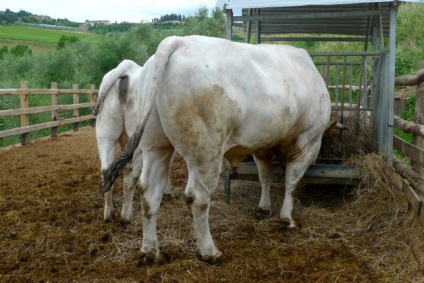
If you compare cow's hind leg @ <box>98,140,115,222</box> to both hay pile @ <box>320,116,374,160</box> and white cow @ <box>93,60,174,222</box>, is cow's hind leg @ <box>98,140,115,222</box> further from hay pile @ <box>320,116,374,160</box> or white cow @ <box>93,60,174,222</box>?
hay pile @ <box>320,116,374,160</box>

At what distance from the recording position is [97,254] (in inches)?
167

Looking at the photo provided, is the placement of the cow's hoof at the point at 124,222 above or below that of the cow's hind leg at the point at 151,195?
below

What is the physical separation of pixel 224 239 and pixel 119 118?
1695 millimetres

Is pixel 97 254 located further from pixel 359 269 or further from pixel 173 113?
pixel 359 269

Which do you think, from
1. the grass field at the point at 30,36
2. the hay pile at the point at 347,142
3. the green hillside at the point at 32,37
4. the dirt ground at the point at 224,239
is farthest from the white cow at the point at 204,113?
the grass field at the point at 30,36

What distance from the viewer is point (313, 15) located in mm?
5520

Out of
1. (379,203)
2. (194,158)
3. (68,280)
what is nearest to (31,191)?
(68,280)

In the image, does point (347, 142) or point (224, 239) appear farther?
point (347, 142)

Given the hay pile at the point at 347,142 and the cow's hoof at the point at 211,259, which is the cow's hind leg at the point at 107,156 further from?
the hay pile at the point at 347,142

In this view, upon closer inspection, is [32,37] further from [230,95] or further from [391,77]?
[230,95]

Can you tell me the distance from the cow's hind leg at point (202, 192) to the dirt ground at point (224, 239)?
0.16 m

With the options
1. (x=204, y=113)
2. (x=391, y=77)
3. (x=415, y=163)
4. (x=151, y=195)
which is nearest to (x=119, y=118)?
(x=151, y=195)

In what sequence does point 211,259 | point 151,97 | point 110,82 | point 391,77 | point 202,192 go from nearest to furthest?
point 151,97 → point 202,192 → point 211,259 → point 110,82 → point 391,77

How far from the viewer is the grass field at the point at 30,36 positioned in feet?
150
